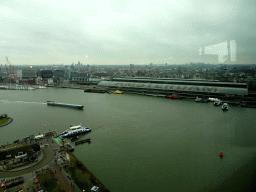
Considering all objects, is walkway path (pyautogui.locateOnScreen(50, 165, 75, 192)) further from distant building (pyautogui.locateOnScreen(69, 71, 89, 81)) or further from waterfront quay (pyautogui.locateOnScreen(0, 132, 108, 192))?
distant building (pyautogui.locateOnScreen(69, 71, 89, 81))

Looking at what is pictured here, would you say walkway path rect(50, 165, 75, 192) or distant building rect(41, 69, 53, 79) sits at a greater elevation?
distant building rect(41, 69, 53, 79)

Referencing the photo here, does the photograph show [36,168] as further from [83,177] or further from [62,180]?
[83,177]

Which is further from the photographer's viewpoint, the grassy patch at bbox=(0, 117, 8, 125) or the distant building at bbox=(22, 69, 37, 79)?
the distant building at bbox=(22, 69, 37, 79)

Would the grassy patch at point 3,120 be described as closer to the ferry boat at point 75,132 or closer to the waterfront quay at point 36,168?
the waterfront quay at point 36,168

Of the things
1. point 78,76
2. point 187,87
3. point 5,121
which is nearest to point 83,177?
point 5,121

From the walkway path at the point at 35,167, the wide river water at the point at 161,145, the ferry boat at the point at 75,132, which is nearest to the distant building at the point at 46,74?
the wide river water at the point at 161,145

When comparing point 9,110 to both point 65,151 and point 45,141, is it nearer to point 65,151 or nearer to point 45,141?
point 45,141

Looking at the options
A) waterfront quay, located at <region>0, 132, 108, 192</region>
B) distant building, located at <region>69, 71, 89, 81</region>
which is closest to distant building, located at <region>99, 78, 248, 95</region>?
distant building, located at <region>69, 71, 89, 81</region>
